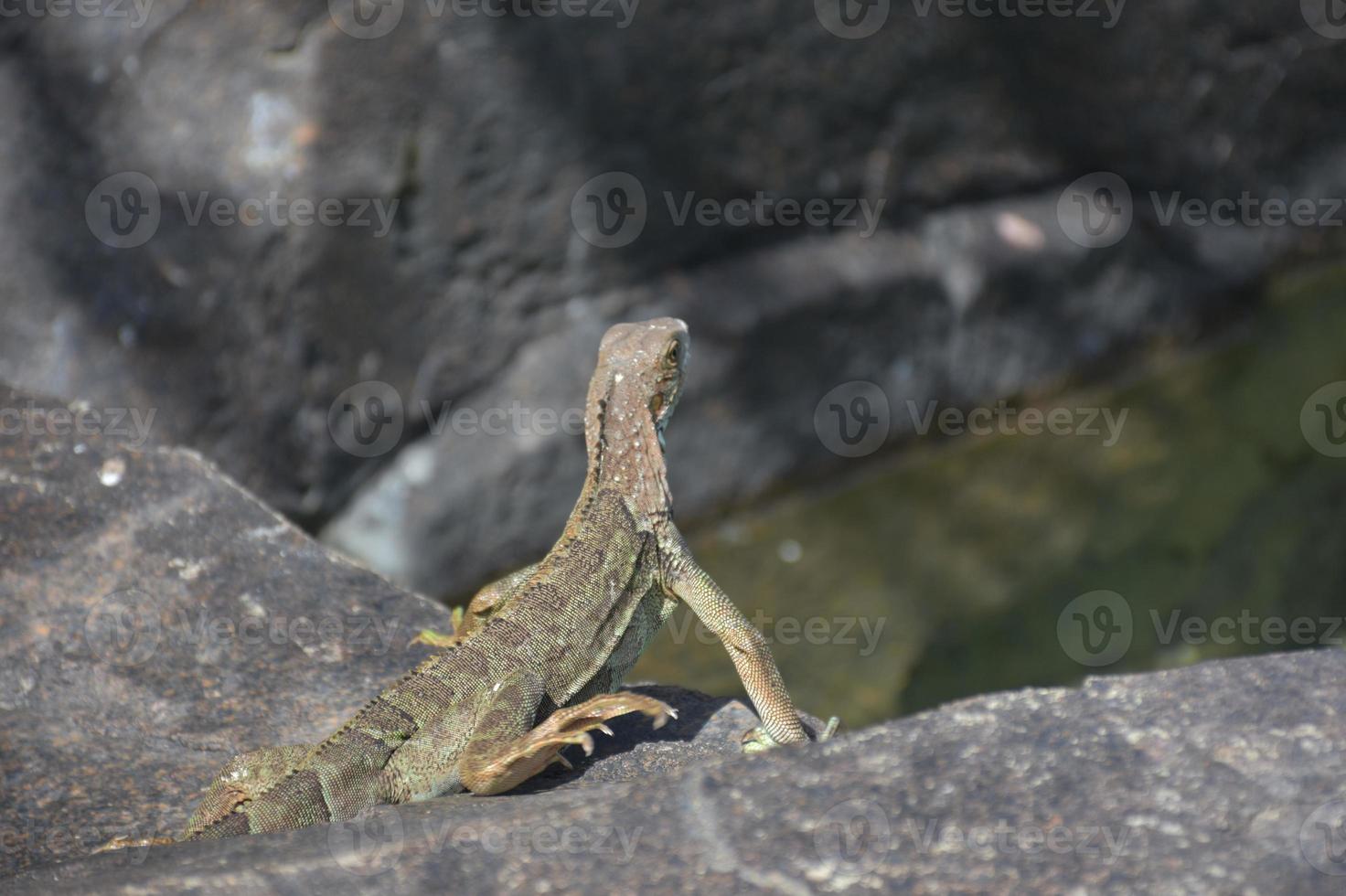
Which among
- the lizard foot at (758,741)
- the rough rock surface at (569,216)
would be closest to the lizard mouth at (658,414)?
the lizard foot at (758,741)

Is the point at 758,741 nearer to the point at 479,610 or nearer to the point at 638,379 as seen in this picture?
the point at 479,610

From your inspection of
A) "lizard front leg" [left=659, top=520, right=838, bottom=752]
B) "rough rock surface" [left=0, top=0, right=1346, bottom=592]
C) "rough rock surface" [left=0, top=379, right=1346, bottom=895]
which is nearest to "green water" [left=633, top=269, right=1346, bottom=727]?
Answer: "rough rock surface" [left=0, top=0, right=1346, bottom=592]

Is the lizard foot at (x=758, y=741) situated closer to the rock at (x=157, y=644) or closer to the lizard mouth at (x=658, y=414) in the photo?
the rock at (x=157, y=644)

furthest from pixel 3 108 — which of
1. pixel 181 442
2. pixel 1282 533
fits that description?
pixel 1282 533

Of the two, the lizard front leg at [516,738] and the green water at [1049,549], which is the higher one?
the lizard front leg at [516,738]

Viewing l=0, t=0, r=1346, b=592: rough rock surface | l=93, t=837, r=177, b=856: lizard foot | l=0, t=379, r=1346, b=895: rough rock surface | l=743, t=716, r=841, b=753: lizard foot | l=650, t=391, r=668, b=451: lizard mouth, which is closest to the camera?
l=0, t=379, r=1346, b=895: rough rock surface

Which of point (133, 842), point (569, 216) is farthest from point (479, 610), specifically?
point (569, 216)

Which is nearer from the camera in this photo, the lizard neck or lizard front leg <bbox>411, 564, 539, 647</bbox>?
lizard front leg <bbox>411, 564, 539, 647</bbox>

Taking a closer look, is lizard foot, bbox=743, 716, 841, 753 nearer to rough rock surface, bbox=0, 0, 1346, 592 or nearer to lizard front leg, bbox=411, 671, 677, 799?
lizard front leg, bbox=411, 671, 677, 799
